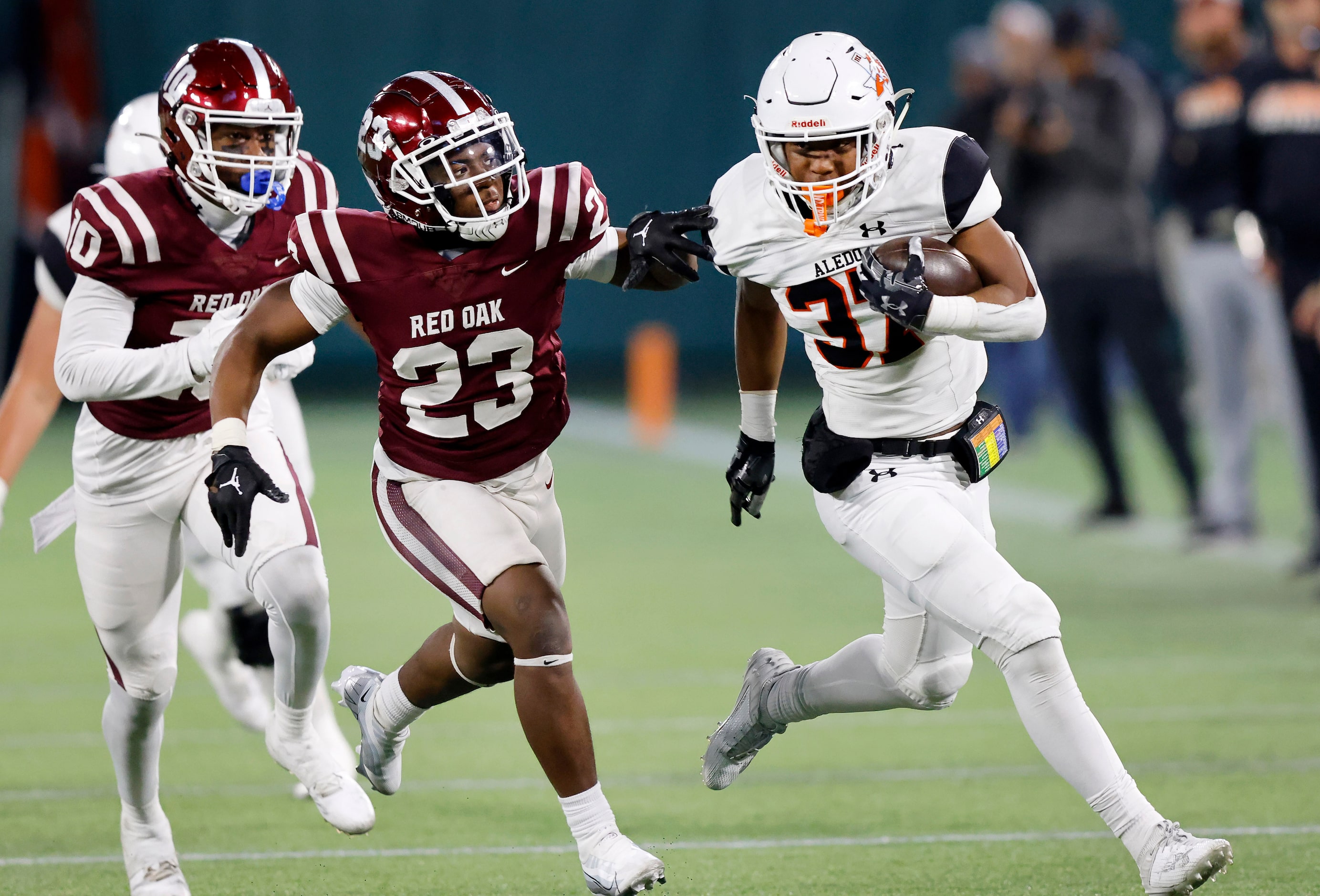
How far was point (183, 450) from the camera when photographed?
162 inches

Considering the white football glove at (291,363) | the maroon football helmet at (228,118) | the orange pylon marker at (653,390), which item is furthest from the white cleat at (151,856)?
the orange pylon marker at (653,390)

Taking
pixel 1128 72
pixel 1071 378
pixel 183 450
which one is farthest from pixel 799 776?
pixel 1128 72

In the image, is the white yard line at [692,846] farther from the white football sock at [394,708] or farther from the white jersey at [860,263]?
the white jersey at [860,263]

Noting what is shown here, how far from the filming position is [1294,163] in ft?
23.8

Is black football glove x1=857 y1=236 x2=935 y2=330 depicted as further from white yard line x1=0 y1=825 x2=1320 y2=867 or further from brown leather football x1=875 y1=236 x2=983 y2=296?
white yard line x1=0 y1=825 x2=1320 y2=867

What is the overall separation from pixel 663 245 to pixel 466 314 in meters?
0.45

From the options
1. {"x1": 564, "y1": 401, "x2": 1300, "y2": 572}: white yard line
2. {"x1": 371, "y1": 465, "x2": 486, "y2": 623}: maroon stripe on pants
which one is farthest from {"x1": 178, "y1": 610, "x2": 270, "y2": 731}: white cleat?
{"x1": 564, "y1": 401, "x2": 1300, "y2": 572}: white yard line

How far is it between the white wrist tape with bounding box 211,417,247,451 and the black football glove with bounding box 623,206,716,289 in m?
0.87

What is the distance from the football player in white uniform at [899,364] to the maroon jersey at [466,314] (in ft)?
1.36

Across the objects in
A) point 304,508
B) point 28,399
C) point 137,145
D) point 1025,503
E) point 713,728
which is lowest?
point 1025,503

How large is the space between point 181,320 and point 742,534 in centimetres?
562

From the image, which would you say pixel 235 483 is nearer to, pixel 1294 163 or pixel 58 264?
pixel 58 264

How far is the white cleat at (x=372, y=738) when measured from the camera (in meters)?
4.25

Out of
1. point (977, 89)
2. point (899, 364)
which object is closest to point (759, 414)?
point (899, 364)
